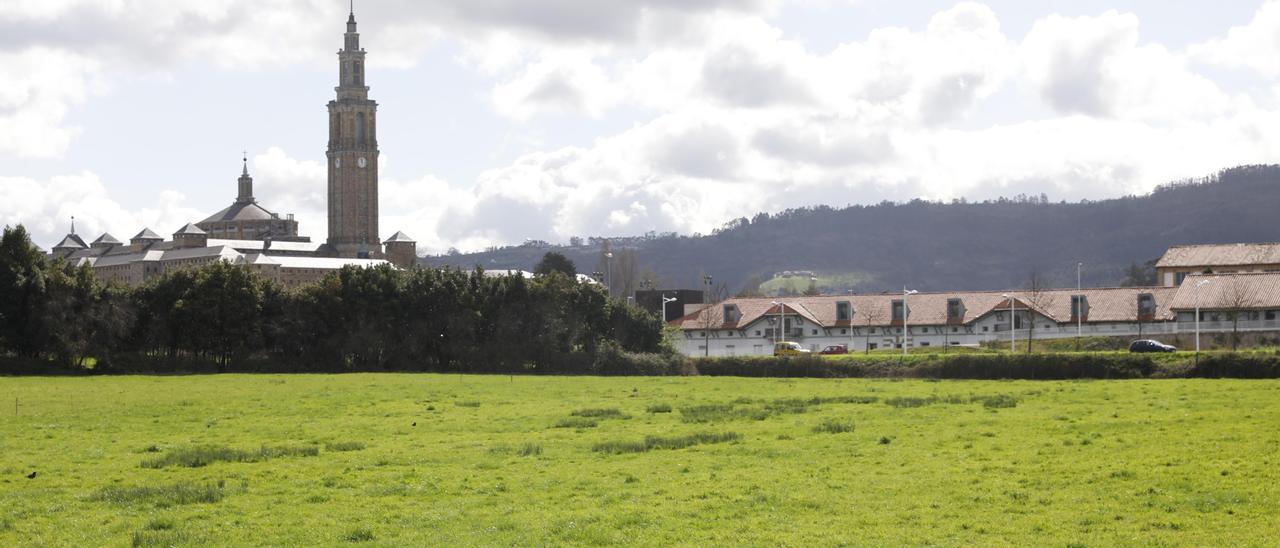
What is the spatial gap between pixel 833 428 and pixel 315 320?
179ft

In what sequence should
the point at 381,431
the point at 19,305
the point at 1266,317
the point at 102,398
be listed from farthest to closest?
the point at 1266,317 → the point at 19,305 → the point at 102,398 → the point at 381,431

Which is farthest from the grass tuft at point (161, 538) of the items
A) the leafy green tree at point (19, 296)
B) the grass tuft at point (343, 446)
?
the leafy green tree at point (19, 296)

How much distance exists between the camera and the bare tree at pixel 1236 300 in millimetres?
84312

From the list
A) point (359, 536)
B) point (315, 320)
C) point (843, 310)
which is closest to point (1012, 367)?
point (843, 310)

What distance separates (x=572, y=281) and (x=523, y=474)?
62719mm

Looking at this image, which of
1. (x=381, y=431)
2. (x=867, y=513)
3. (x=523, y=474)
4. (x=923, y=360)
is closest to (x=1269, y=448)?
(x=867, y=513)

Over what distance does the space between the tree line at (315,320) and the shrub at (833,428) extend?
4290 cm

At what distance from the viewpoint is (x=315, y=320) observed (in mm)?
82688

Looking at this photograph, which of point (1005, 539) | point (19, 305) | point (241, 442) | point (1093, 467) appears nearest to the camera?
point (1005, 539)

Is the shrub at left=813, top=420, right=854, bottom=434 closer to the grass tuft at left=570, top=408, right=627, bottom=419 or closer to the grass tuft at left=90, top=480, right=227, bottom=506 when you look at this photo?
the grass tuft at left=570, top=408, right=627, bottom=419

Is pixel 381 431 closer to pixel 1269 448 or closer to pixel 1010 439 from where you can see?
pixel 1010 439

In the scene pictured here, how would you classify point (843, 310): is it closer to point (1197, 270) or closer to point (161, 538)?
point (1197, 270)

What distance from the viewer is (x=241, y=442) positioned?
33.2m

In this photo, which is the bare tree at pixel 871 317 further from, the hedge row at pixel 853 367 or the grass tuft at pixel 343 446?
the grass tuft at pixel 343 446
